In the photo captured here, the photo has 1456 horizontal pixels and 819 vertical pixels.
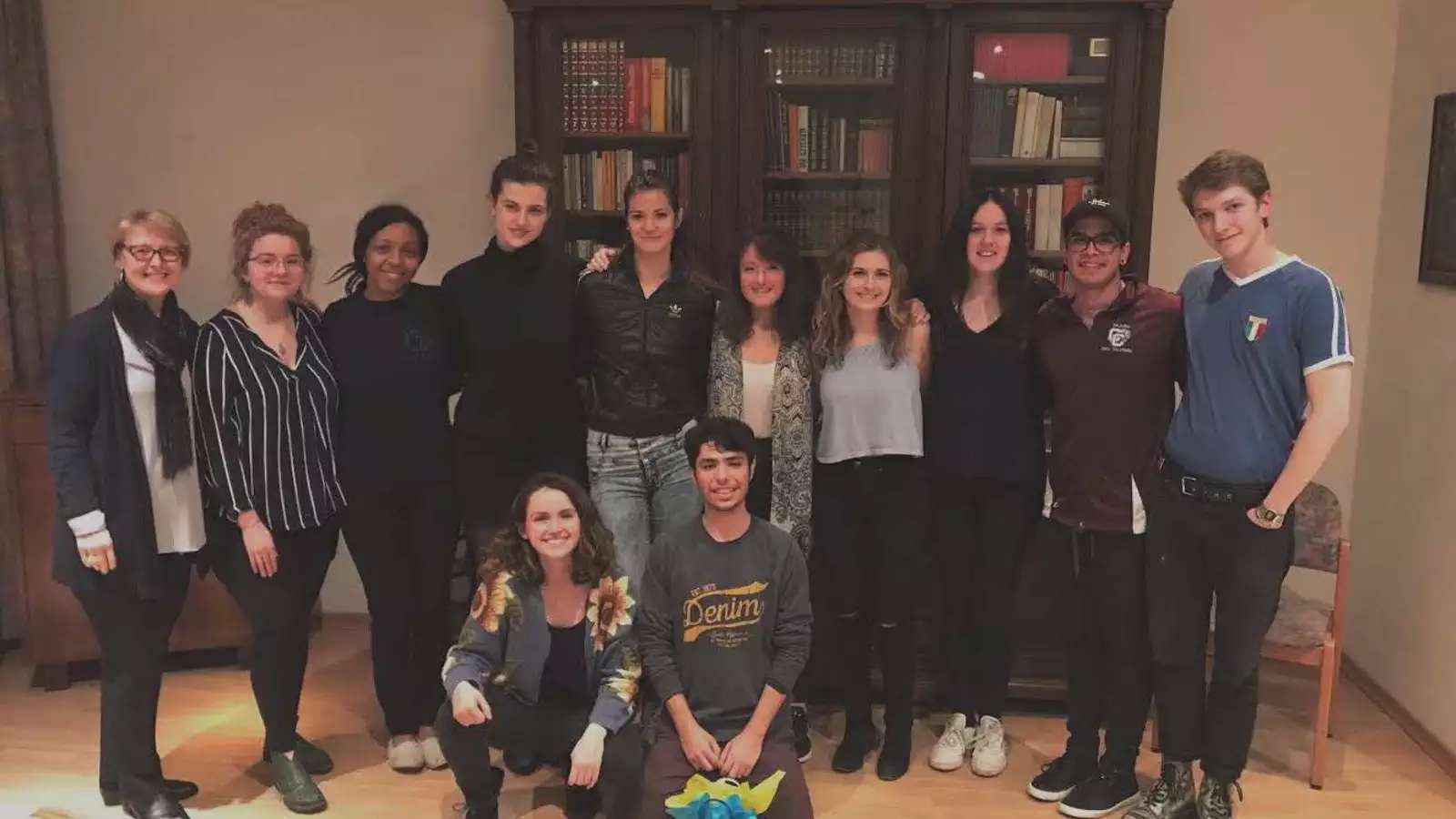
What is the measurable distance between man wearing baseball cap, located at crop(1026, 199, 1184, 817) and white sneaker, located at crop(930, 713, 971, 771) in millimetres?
273

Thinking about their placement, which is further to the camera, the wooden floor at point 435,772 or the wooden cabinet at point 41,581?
the wooden cabinet at point 41,581

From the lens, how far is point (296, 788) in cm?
262

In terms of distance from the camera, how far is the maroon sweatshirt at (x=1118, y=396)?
2.44 metres

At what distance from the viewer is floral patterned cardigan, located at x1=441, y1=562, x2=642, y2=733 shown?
2.40 m

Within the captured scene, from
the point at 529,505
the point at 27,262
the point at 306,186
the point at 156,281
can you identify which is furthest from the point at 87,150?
the point at 529,505

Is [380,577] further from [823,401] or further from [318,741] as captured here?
[823,401]

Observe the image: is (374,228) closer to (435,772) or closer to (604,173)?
(604,173)

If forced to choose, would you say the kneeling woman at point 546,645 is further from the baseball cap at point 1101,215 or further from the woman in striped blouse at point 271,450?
the baseball cap at point 1101,215

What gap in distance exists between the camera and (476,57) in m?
3.56

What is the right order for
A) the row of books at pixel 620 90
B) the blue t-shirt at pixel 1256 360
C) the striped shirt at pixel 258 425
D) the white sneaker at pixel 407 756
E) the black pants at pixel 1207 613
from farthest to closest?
the row of books at pixel 620 90 < the white sneaker at pixel 407 756 < the striped shirt at pixel 258 425 < the black pants at pixel 1207 613 < the blue t-shirt at pixel 1256 360

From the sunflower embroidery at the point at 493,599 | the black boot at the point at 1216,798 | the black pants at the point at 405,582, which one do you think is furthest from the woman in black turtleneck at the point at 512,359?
the black boot at the point at 1216,798

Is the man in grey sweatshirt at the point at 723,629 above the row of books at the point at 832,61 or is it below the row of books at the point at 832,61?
below

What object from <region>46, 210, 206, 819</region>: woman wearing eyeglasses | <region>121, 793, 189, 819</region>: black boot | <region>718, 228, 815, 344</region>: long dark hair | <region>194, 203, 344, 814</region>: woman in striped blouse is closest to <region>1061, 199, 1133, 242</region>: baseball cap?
<region>718, 228, 815, 344</region>: long dark hair

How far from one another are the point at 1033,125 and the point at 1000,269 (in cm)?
79
